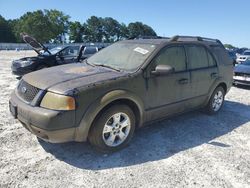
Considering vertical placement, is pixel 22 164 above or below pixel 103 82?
below

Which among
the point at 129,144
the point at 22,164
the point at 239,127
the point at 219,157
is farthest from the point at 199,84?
the point at 22,164

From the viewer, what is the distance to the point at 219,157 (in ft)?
12.3

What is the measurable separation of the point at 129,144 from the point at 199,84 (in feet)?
6.70

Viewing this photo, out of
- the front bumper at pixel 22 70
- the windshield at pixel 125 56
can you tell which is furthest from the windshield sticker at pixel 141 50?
the front bumper at pixel 22 70

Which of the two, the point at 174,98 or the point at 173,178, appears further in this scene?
the point at 174,98

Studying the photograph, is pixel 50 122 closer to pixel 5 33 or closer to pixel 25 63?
pixel 25 63

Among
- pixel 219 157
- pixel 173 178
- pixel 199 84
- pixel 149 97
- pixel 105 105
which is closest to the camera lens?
pixel 173 178

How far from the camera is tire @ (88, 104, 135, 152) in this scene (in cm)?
349

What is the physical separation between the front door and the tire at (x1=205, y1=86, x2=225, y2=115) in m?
1.07

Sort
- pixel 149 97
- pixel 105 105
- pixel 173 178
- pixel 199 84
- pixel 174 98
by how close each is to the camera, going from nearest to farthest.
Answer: pixel 173 178
pixel 105 105
pixel 149 97
pixel 174 98
pixel 199 84

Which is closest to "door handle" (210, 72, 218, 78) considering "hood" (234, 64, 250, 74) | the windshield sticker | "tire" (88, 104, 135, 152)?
the windshield sticker

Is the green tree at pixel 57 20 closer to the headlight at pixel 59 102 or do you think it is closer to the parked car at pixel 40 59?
the parked car at pixel 40 59

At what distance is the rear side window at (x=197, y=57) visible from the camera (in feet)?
16.0

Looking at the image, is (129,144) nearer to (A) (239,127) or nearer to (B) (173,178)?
(B) (173,178)
